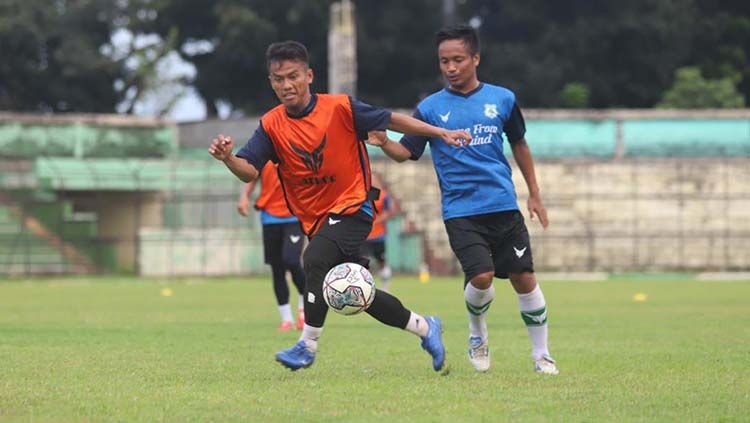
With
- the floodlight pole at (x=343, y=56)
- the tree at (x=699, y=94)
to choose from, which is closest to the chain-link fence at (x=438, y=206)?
the floodlight pole at (x=343, y=56)

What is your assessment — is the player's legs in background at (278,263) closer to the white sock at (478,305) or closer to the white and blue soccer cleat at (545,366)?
the white sock at (478,305)

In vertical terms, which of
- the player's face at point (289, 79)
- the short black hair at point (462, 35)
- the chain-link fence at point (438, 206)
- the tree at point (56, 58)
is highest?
the tree at point (56, 58)

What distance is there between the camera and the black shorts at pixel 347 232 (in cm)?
820

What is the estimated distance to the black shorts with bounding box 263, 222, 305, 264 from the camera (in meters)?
12.8

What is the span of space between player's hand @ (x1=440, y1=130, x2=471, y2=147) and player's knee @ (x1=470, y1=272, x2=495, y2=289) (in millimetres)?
850

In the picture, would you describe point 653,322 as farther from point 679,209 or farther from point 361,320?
point 679,209

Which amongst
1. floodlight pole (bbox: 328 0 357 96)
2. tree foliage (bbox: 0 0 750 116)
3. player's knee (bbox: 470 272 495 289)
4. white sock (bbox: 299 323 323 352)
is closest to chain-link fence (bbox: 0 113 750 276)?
floodlight pole (bbox: 328 0 357 96)

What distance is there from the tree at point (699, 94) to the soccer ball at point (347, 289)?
3740 centimetres

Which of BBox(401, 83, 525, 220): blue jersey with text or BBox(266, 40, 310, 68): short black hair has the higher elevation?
BBox(266, 40, 310, 68): short black hair

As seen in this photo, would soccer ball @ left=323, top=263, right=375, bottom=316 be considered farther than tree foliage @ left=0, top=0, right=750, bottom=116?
No

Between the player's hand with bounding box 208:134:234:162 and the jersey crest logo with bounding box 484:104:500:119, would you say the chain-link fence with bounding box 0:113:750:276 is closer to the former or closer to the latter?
the jersey crest logo with bounding box 484:104:500:119

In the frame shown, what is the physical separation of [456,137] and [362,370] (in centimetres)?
168

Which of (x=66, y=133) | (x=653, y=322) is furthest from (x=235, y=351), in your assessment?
(x=66, y=133)

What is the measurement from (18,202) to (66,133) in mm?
3023
